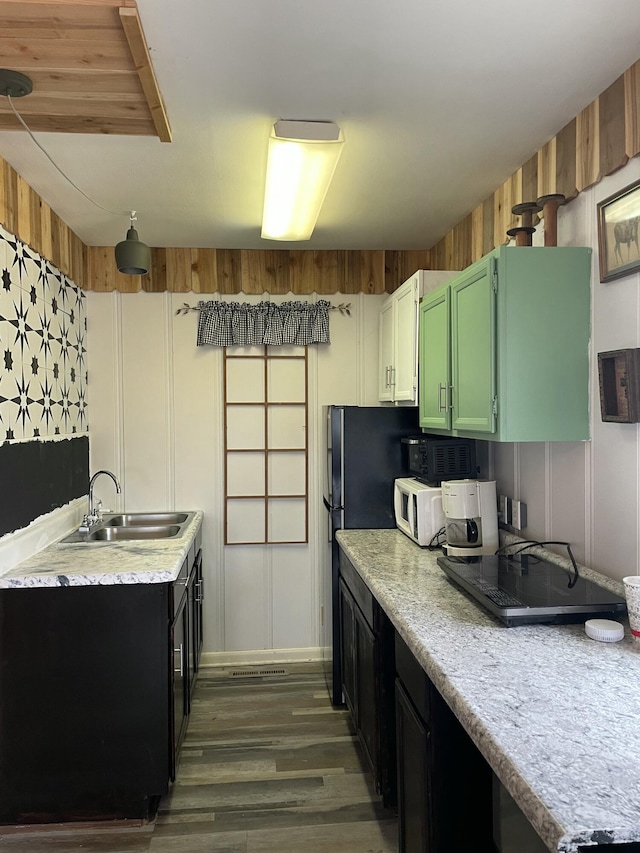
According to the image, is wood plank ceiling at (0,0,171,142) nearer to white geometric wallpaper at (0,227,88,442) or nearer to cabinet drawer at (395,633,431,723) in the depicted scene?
white geometric wallpaper at (0,227,88,442)

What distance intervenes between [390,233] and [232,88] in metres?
1.74

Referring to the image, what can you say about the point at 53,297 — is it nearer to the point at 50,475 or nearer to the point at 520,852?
the point at 50,475

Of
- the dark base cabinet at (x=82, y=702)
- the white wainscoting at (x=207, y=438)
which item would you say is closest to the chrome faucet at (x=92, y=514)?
the white wainscoting at (x=207, y=438)

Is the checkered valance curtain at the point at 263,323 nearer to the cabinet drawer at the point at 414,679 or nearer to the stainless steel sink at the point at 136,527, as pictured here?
the stainless steel sink at the point at 136,527

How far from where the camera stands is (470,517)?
260cm

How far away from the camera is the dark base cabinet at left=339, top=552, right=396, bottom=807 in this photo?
230 centimetres

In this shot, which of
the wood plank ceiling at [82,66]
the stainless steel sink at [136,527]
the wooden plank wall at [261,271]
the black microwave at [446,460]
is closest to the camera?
the wood plank ceiling at [82,66]

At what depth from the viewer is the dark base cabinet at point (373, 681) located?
2.30 meters

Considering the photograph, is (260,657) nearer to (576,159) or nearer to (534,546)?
(534,546)

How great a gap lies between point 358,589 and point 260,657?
153cm

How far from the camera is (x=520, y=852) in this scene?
1.43 meters

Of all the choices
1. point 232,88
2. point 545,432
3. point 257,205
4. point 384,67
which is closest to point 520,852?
point 545,432

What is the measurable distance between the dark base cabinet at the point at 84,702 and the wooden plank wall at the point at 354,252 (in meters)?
1.56

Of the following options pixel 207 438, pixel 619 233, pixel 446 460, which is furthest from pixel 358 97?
pixel 207 438
